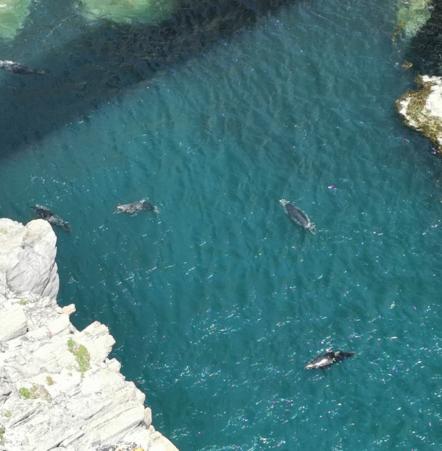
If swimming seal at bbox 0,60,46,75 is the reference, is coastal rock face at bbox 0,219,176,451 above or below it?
below

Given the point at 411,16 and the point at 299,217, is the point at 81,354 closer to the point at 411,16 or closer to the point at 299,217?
the point at 299,217

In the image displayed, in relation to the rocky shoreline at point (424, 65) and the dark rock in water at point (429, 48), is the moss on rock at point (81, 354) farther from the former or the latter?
the dark rock in water at point (429, 48)

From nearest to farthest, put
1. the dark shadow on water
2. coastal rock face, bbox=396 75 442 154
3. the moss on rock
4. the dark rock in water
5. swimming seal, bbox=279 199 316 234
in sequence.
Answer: the moss on rock
swimming seal, bbox=279 199 316 234
coastal rock face, bbox=396 75 442 154
the dark shadow on water
the dark rock in water

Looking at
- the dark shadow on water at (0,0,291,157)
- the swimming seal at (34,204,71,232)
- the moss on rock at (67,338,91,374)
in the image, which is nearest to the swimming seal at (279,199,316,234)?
the swimming seal at (34,204,71,232)

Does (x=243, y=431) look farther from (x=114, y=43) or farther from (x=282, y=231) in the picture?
(x=114, y=43)

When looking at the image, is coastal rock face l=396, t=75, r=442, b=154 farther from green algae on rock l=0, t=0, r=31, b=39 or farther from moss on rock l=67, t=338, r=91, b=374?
green algae on rock l=0, t=0, r=31, b=39

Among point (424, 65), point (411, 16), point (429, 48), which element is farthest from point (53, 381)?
point (411, 16)

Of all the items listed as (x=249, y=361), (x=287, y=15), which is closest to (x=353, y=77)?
(x=287, y=15)
